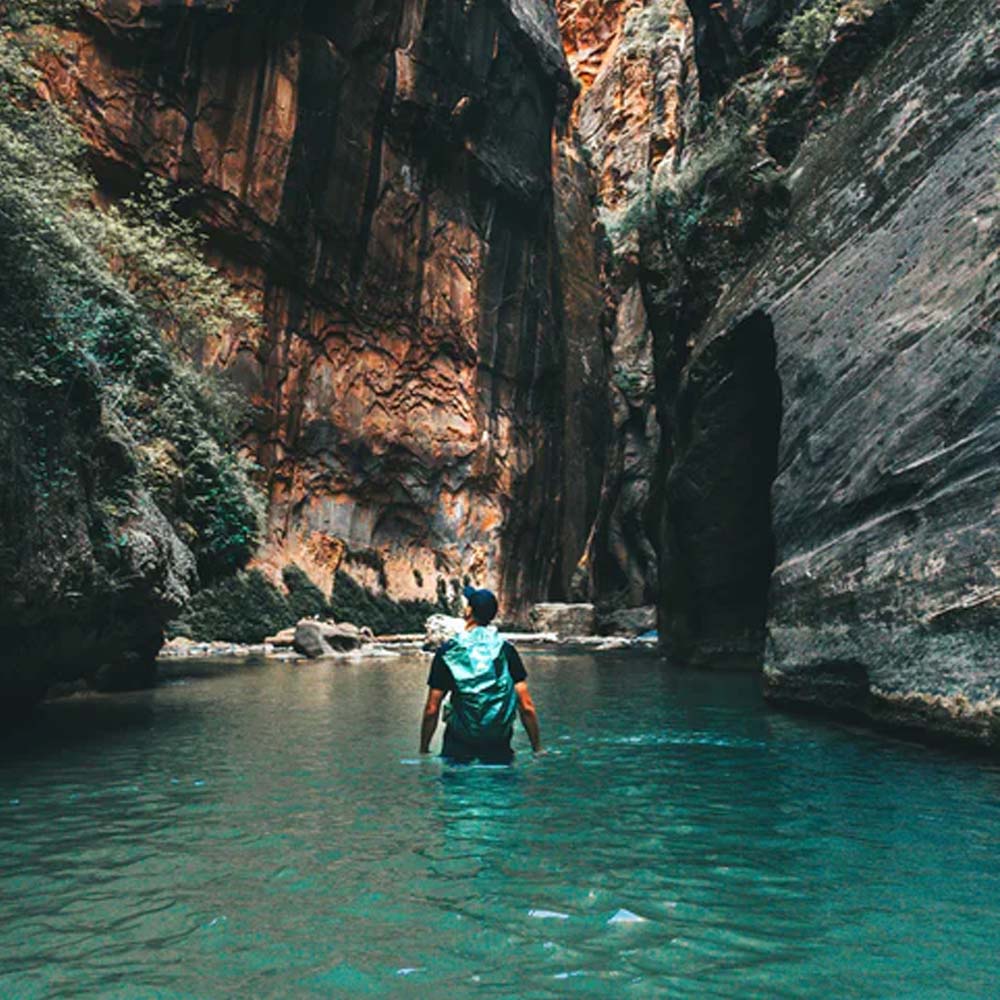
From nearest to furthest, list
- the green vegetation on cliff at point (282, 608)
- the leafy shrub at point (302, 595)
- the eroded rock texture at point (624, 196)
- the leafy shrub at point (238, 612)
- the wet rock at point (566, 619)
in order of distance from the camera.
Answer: the leafy shrub at point (238, 612)
the green vegetation on cliff at point (282, 608)
the leafy shrub at point (302, 595)
the wet rock at point (566, 619)
the eroded rock texture at point (624, 196)

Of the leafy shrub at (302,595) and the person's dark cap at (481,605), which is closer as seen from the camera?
the person's dark cap at (481,605)

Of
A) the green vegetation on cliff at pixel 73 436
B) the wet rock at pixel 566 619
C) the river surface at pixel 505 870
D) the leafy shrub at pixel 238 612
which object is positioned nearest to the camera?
the river surface at pixel 505 870

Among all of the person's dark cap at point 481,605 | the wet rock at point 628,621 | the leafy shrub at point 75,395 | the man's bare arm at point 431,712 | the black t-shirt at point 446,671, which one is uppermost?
the leafy shrub at point 75,395

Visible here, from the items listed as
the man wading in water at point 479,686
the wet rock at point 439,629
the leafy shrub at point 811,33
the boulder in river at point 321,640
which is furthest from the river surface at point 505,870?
the wet rock at point 439,629

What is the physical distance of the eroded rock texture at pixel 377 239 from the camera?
35125 millimetres

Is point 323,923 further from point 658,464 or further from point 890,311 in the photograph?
point 658,464

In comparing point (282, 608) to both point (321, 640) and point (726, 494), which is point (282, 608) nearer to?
point (321, 640)

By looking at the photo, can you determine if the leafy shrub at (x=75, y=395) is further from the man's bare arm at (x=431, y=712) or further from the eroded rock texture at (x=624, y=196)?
the eroded rock texture at (x=624, y=196)

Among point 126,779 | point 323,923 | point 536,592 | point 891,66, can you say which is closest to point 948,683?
point 323,923

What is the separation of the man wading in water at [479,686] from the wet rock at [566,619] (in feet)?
118

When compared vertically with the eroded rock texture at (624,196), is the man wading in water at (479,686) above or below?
below

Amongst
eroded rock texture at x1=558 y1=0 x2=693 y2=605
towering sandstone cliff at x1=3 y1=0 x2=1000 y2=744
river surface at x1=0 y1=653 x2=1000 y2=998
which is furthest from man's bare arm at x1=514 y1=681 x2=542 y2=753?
eroded rock texture at x1=558 y1=0 x2=693 y2=605

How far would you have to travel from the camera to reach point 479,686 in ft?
21.1

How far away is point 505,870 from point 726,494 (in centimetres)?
1414
